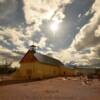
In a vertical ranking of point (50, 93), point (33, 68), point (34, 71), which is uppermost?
point (33, 68)

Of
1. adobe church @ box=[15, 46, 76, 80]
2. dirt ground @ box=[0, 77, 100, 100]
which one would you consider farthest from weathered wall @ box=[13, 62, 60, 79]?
dirt ground @ box=[0, 77, 100, 100]

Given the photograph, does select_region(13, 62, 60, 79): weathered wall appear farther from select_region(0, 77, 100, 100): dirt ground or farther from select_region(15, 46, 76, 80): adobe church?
select_region(0, 77, 100, 100): dirt ground

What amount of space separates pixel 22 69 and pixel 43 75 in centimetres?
615

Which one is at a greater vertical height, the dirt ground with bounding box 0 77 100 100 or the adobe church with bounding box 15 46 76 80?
the adobe church with bounding box 15 46 76 80

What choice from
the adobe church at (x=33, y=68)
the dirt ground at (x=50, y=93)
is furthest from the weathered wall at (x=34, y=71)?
the dirt ground at (x=50, y=93)

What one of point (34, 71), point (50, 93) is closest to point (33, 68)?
point (34, 71)

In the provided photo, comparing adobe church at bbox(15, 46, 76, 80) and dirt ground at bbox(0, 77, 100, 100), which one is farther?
adobe church at bbox(15, 46, 76, 80)

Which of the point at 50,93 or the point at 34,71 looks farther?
the point at 34,71

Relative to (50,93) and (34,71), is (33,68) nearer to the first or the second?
(34,71)

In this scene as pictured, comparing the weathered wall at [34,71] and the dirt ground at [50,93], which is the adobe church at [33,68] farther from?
the dirt ground at [50,93]

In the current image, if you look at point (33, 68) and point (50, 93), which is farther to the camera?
point (33, 68)

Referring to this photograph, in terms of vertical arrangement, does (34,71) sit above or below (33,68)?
below

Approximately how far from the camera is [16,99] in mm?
14344

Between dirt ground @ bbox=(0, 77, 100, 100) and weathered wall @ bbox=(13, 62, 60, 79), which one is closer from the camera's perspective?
dirt ground @ bbox=(0, 77, 100, 100)
